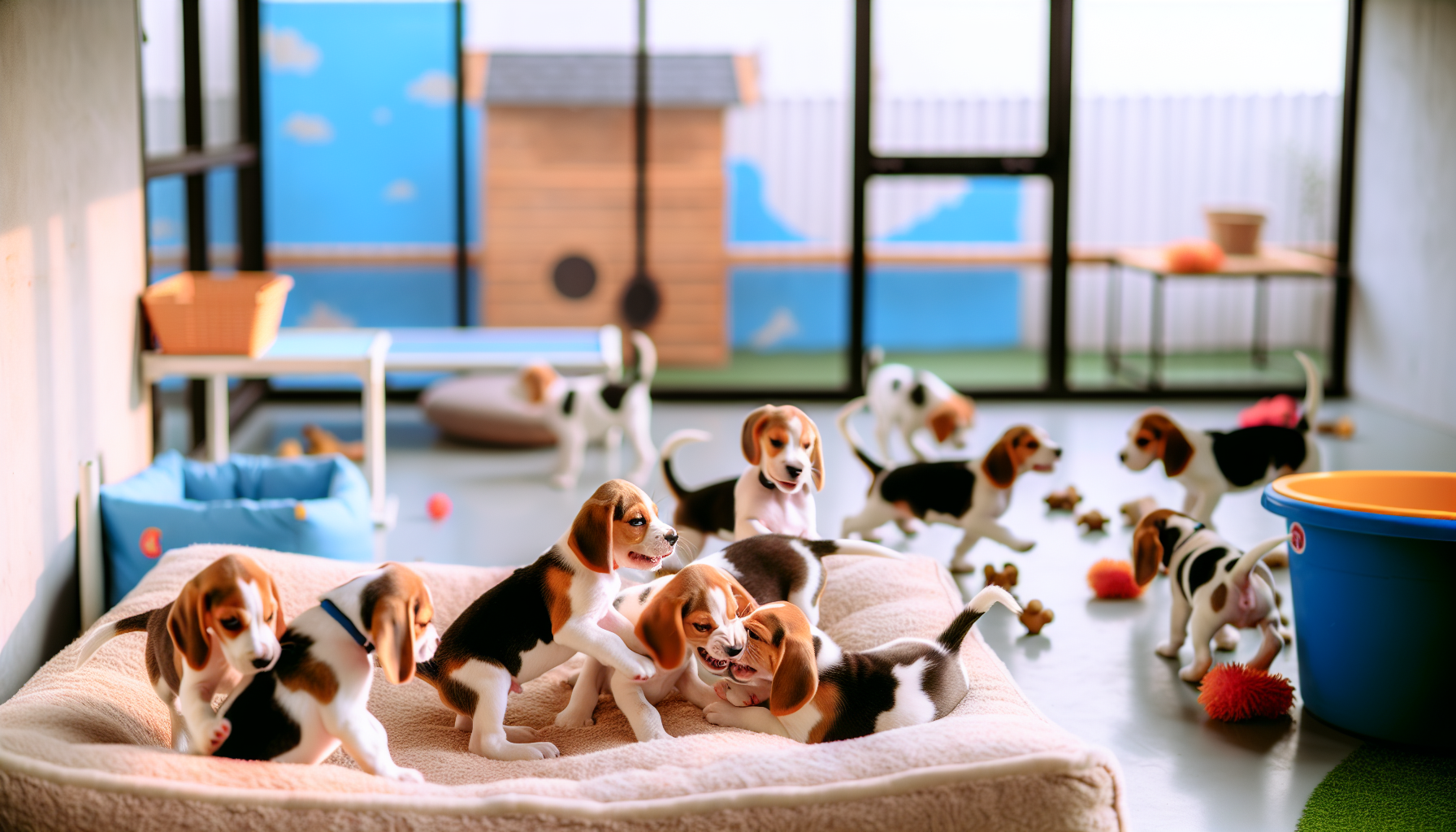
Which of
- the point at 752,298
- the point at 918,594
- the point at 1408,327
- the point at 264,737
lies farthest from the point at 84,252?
the point at 1408,327

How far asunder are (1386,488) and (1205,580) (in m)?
0.48

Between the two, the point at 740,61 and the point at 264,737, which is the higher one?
the point at 740,61

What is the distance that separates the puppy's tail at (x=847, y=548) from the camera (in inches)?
116

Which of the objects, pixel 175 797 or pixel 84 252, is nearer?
pixel 175 797

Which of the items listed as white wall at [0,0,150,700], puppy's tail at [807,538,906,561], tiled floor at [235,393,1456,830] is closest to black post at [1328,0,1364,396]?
tiled floor at [235,393,1456,830]

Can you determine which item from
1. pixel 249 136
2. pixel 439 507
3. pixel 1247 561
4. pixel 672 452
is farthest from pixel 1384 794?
pixel 249 136

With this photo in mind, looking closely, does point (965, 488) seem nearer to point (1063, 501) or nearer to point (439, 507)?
point (1063, 501)

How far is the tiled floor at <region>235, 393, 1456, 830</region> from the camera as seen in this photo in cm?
298

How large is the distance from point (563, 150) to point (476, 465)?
199 cm

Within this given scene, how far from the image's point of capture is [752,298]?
24.8ft

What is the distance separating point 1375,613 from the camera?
9.93 ft

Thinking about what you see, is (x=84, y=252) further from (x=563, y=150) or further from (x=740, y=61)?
(x=740, y=61)

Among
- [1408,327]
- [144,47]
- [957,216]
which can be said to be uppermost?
[144,47]

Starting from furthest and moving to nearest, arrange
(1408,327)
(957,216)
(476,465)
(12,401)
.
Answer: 1. (957,216)
2. (1408,327)
3. (476,465)
4. (12,401)
